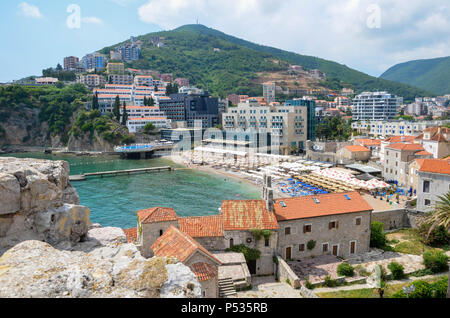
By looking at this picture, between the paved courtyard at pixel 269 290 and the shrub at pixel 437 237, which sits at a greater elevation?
the paved courtyard at pixel 269 290

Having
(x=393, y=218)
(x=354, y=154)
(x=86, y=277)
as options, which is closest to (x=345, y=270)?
(x=393, y=218)

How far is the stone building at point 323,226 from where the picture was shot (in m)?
24.4

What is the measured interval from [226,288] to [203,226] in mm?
5633

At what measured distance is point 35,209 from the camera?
1090 cm

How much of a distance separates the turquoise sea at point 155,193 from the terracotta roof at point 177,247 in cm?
2135

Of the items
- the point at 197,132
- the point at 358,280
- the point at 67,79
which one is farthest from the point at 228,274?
the point at 67,79

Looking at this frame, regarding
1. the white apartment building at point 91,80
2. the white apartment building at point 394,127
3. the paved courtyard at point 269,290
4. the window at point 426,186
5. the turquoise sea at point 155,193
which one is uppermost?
the white apartment building at point 91,80

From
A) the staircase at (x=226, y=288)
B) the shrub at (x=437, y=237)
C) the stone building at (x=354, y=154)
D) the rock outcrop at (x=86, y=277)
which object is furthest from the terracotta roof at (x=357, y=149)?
the rock outcrop at (x=86, y=277)

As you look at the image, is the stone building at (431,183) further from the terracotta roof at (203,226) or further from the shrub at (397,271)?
the terracotta roof at (203,226)

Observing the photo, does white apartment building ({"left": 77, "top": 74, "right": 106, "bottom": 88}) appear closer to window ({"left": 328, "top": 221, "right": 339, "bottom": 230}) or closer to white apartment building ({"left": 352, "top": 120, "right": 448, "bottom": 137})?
white apartment building ({"left": 352, "top": 120, "right": 448, "bottom": 137})

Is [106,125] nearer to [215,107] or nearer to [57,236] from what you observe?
[215,107]
